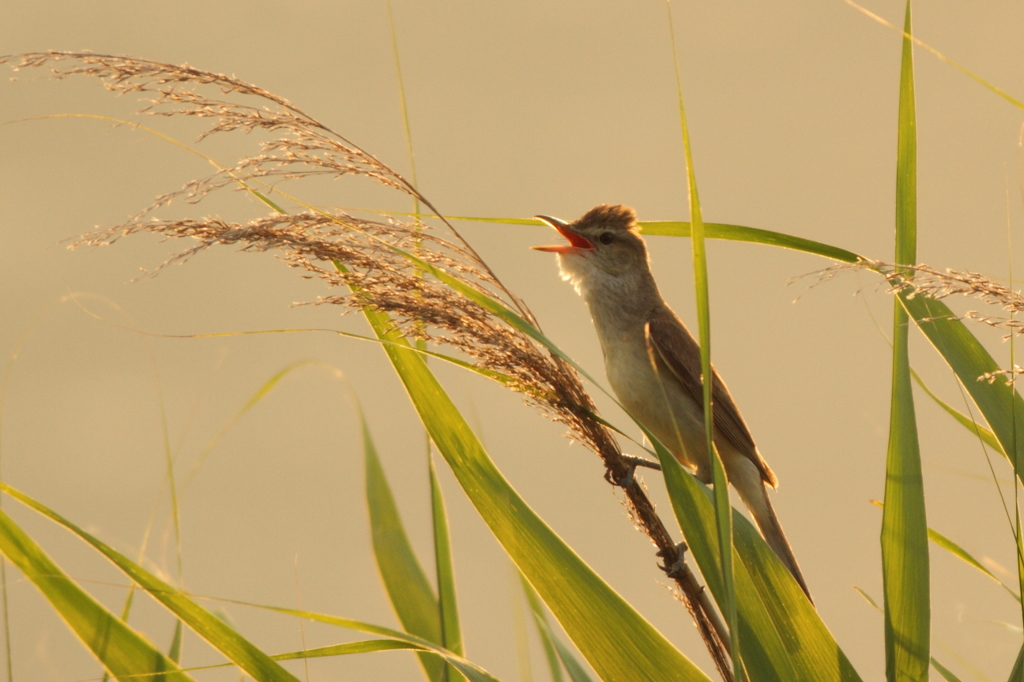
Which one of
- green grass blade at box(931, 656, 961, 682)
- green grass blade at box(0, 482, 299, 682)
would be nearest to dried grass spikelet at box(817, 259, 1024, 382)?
green grass blade at box(931, 656, 961, 682)

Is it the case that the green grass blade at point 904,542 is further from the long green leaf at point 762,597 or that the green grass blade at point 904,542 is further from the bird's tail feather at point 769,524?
the bird's tail feather at point 769,524

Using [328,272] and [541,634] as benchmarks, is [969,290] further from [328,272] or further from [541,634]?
[541,634]

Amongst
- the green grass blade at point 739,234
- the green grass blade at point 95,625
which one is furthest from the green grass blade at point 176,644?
the green grass blade at point 739,234

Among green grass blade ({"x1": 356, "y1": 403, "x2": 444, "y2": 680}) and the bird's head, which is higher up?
the bird's head

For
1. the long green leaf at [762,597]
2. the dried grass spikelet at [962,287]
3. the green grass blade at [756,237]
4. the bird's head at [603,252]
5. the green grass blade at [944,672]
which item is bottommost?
the green grass blade at [944,672]

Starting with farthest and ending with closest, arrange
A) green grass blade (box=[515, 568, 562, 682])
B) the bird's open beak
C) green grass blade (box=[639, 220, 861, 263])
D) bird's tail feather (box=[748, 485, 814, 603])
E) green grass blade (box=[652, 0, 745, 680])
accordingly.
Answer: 1. the bird's open beak
2. bird's tail feather (box=[748, 485, 814, 603])
3. green grass blade (box=[515, 568, 562, 682])
4. green grass blade (box=[639, 220, 861, 263])
5. green grass blade (box=[652, 0, 745, 680])

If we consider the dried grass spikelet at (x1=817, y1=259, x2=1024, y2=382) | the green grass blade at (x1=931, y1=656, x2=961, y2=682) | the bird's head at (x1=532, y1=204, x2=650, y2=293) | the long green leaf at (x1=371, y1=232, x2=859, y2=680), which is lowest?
the green grass blade at (x1=931, y1=656, x2=961, y2=682)

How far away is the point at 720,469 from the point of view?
138 centimetres

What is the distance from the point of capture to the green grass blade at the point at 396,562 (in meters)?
2.31

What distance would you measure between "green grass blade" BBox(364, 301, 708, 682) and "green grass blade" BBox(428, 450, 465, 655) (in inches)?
8.2

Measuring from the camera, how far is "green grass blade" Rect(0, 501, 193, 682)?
170cm

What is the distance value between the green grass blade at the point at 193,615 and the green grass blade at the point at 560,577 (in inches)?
17.9

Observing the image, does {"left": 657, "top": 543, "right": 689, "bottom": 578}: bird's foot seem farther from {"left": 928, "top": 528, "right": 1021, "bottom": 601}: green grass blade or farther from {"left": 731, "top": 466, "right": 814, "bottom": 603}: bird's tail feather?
{"left": 731, "top": 466, "right": 814, "bottom": 603}: bird's tail feather

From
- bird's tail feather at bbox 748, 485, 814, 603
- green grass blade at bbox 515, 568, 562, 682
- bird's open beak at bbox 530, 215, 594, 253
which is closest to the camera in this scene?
green grass blade at bbox 515, 568, 562, 682
